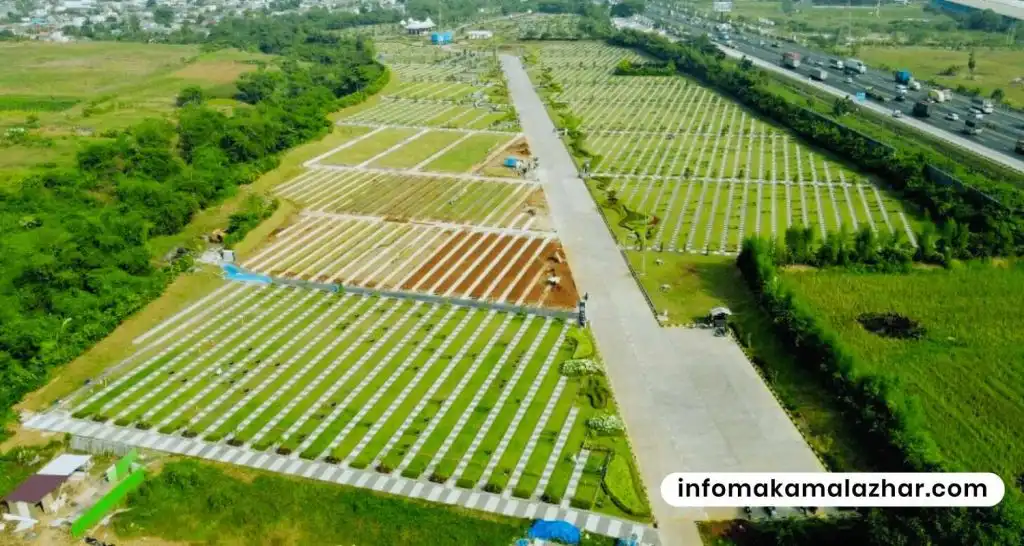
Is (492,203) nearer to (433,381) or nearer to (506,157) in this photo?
(506,157)

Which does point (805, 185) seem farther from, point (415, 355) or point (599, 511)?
point (599, 511)

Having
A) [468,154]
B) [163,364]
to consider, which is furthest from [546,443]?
[468,154]

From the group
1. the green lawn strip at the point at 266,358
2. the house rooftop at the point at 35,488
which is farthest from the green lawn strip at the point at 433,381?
the house rooftop at the point at 35,488

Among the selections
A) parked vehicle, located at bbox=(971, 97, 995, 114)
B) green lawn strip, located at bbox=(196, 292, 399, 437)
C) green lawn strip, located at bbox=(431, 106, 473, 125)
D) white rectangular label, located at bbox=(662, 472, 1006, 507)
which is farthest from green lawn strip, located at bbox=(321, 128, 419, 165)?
parked vehicle, located at bbox=(971, 97, 995, 114)

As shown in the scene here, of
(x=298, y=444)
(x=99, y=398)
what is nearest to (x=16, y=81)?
(x=99, y=398)

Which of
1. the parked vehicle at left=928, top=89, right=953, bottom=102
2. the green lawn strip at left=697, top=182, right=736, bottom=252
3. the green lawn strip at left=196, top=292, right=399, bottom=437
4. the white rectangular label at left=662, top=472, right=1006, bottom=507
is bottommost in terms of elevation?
the green lawn strip at left=196, top=292, right=399, bottom=437

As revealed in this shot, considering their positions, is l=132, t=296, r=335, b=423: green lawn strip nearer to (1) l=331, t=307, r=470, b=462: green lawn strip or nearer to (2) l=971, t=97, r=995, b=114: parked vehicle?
(1) l=331, t=307, r=470, b=462: green lawn strip
